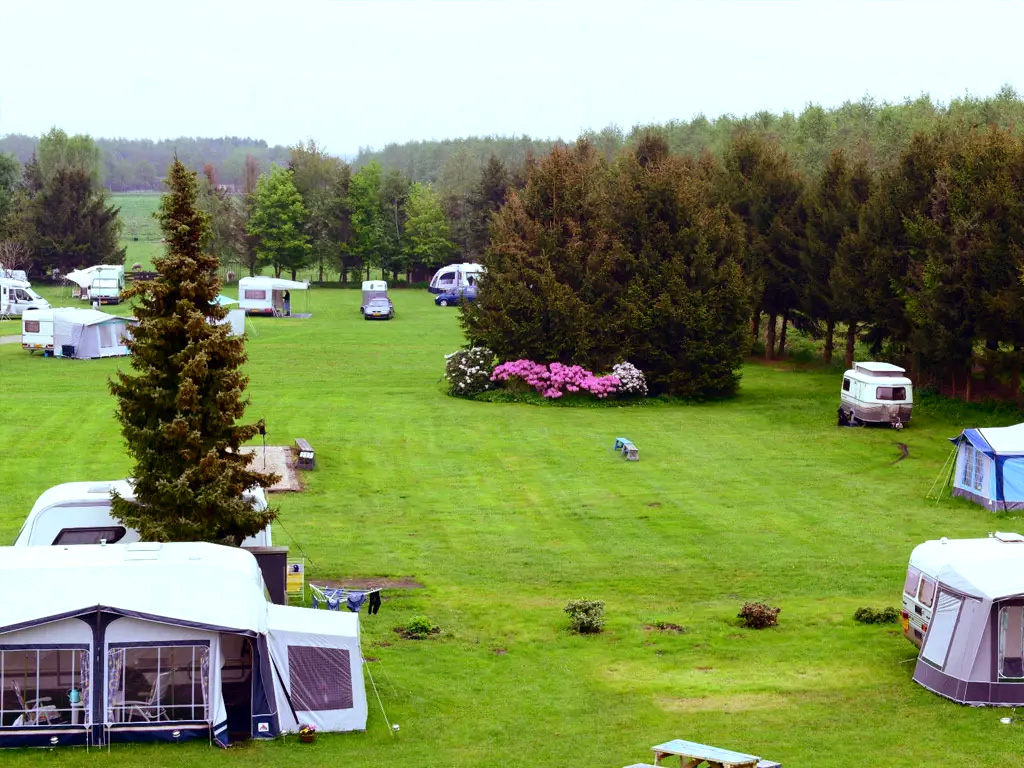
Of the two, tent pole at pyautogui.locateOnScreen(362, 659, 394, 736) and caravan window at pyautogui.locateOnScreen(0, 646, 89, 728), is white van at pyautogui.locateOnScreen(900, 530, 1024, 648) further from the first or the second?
caravan window at pyautogui.locateOnScreen(0, 646, 89, 728)

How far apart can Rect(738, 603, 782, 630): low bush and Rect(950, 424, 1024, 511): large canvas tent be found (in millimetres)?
9702

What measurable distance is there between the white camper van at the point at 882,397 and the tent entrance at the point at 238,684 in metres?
25.5

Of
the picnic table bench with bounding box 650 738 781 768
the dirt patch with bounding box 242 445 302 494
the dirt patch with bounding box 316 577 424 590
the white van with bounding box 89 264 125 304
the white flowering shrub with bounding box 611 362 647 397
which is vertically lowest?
the dirt patch with bounding box 316 577 424 590

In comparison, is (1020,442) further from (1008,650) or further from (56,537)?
(56,537)

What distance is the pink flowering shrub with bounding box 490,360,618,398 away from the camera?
42.2 meters

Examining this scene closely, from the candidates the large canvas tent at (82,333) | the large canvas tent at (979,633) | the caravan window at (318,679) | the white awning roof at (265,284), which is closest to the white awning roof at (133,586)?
the caravan window at (318,679)

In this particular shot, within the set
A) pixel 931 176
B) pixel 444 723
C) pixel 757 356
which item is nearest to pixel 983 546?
pixel 444 723

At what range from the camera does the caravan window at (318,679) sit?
15.0m

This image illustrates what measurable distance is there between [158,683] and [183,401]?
4.78 meters

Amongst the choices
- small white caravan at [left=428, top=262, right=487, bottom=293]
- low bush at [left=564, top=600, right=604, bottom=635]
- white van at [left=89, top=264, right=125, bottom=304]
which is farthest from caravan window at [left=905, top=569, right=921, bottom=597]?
small white caravan at [left=428, top=262, right=487, bottom=293]

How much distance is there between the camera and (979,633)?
1580 centimetres

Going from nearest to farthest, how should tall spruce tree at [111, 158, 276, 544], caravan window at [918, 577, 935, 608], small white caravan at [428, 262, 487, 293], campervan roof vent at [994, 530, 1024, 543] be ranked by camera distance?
caravan window at [918, 577, 935, 608] → campervan roof vent at [994, 530, 1024, 543] → tall spruce tree at [111, 158, 276, 544] → small white caravan at [428, 262, 487, 293]

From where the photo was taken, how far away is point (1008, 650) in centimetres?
1579

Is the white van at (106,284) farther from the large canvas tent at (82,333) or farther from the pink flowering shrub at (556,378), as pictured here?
the pink flowering shrub at (556,378)
